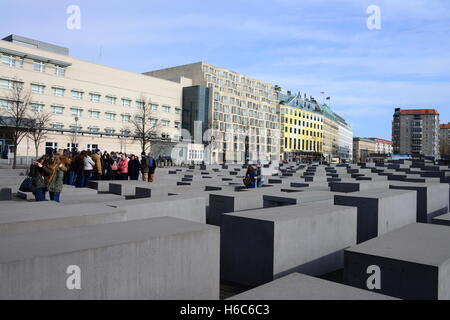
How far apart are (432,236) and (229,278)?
285cm

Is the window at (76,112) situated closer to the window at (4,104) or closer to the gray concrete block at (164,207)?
the window at (4,104)

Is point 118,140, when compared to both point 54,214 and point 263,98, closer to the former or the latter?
point 263,98

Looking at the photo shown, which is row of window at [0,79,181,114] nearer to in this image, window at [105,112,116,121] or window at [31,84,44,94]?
window at [31,84,44,94]

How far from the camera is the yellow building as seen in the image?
94312 millimetres

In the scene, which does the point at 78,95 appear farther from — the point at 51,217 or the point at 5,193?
the point at 51,217

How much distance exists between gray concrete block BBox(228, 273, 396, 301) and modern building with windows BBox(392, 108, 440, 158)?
150 meters

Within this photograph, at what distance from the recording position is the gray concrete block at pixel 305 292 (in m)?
2.91

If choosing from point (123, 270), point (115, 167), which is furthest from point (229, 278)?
point (115, 167)

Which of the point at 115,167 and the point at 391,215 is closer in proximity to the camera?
the point at 391,215

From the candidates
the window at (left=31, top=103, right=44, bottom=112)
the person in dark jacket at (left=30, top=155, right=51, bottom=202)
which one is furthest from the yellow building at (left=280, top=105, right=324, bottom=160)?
the person in dark jacket at (left=30, top=155, right=51, bottom=202)

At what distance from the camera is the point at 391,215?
298 inches

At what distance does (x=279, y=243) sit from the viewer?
5.06 metres

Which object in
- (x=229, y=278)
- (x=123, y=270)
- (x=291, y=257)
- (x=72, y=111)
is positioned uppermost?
(x=72, y=111)

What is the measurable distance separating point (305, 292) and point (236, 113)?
76.3 metres
